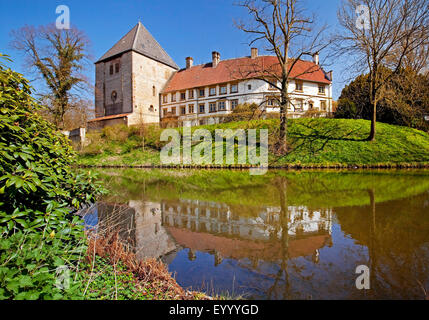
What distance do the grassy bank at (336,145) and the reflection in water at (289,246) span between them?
10268 millimetres

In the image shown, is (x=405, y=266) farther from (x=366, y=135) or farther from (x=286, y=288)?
(x=366, y=135)

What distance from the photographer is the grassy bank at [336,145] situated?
619 inches

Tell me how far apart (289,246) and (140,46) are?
141 feet

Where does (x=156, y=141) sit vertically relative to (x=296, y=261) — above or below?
above

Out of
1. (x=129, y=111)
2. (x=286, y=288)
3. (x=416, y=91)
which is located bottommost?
(x=286, y=288)

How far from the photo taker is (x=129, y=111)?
36906 millimetres

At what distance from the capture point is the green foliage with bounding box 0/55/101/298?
201cm

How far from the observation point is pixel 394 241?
12.4ft

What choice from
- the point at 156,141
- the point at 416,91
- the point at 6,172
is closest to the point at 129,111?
the point at 156,141

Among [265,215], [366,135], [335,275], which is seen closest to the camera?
[335,275]

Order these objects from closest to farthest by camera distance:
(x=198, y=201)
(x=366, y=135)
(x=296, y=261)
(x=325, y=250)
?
(x=296, y=261)
(x=325, y=250)
(x=198, y=201)
(x=366, y=135)

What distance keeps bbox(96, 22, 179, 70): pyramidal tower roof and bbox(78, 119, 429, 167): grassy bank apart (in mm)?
22723

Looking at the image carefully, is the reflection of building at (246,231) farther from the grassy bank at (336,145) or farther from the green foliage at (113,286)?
the grassy bank at (336,145)
